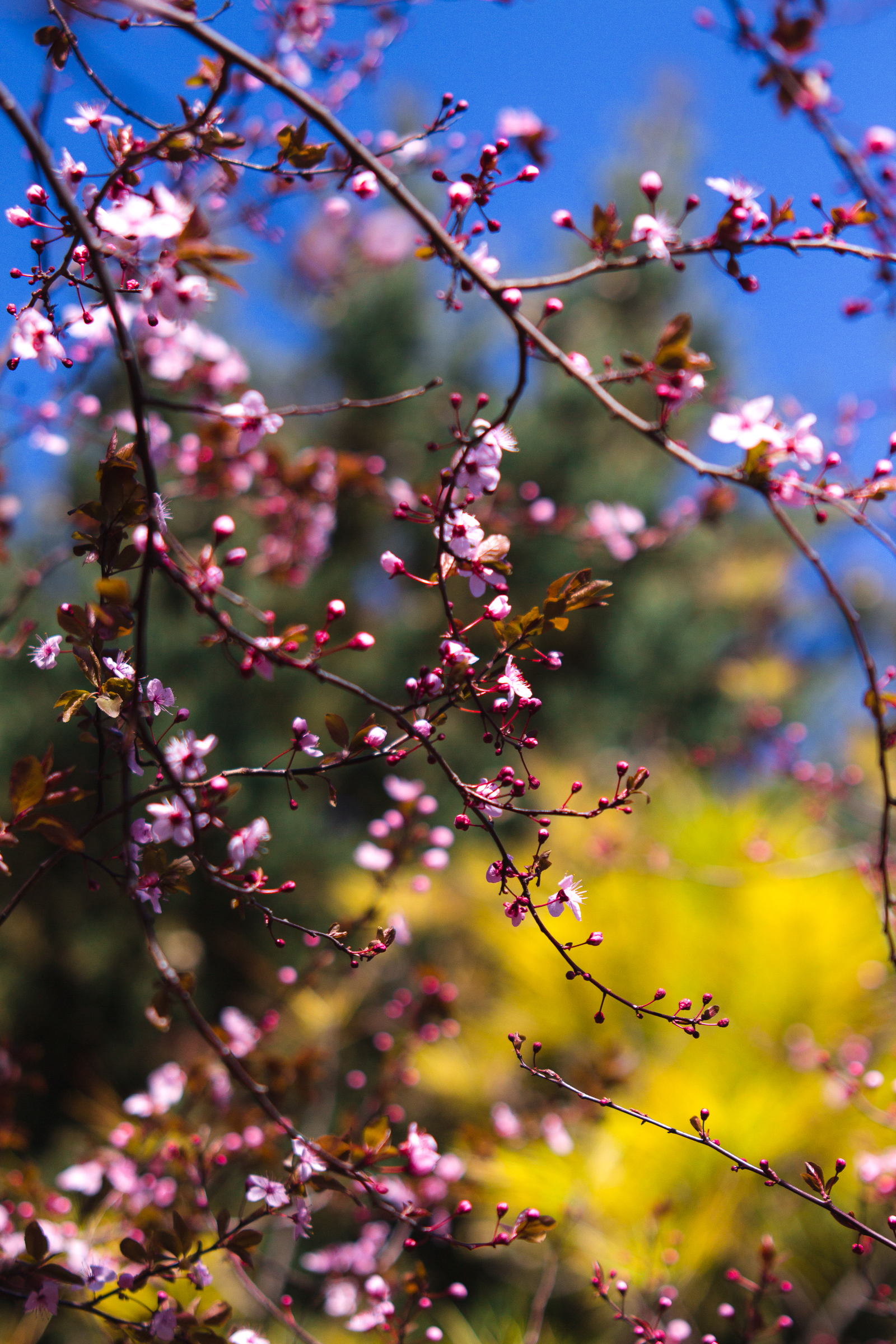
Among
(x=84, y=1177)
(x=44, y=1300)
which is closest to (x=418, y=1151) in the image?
(x=44, y=1300)

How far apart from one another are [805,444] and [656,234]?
168 millimetres

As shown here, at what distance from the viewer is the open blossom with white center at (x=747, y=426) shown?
20.9 inches

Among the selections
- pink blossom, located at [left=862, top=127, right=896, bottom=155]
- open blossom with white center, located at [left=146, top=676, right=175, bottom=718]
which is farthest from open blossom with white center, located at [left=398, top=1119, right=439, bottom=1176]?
pink blossom, located at [left=862, top=127, right=896, bottom=155]

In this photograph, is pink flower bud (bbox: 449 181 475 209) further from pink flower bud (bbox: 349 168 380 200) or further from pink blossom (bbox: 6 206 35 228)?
pink blossom (bbox: 6 206 35 228)

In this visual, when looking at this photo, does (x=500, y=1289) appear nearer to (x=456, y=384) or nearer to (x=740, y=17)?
(x=740, y=17)

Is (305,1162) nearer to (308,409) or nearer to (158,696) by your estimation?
(158,696)

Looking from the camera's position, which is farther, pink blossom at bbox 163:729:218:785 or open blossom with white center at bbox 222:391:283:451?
open blossom with white center at bbox 222:391:283:451

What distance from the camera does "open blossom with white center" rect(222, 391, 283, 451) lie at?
61 cm

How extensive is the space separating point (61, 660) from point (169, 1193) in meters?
2.46

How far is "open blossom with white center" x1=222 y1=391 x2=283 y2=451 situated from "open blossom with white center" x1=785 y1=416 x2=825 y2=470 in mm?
369

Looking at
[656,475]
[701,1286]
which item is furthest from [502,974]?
[656,475]

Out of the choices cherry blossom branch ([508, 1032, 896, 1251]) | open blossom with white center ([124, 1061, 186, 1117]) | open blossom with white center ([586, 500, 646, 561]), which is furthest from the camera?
open blossom with white center ([586, 500, 646, 561])

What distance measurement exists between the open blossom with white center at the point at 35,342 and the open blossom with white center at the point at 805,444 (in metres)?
0.49

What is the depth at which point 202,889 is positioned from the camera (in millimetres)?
3139
